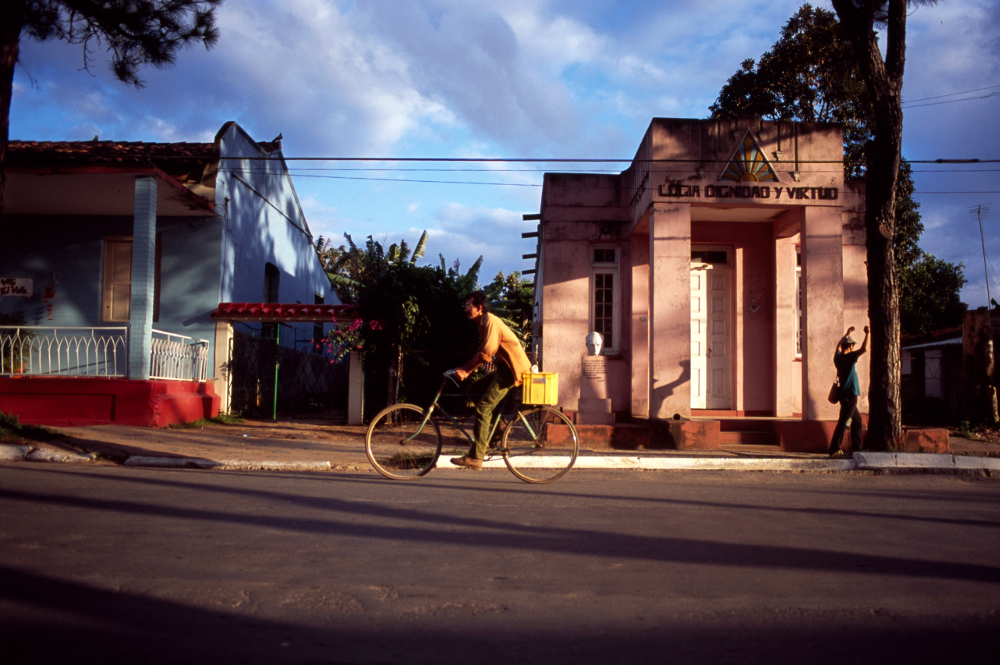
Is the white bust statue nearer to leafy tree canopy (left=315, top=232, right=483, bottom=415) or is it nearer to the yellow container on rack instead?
leafy tree canopy (left=315, top=232, right=483, bottom=415)

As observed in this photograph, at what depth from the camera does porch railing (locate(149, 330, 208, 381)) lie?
1327 cm

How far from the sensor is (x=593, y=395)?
1316 centimetres

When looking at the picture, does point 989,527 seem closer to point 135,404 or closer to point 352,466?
point 352,466

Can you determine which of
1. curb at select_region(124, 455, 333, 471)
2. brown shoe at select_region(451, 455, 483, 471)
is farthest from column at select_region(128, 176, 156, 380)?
brown shoe at select_region(451, 455, 483, 471)

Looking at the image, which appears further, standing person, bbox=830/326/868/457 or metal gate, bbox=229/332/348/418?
metal gate, bbox=229/332/348/418

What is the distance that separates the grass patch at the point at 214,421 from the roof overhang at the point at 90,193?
14.1ft

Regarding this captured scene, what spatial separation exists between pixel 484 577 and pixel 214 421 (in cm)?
1202

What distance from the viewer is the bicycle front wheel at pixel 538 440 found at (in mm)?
7371

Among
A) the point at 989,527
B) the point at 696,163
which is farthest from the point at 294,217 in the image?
the point at 989,527

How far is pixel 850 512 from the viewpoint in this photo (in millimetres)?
5996

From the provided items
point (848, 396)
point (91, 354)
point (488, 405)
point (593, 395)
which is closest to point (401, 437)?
point (488, 405)

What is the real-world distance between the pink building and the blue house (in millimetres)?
6781

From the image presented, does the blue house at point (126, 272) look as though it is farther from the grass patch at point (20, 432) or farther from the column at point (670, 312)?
the column at point (670, 312)

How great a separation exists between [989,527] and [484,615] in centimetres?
439
